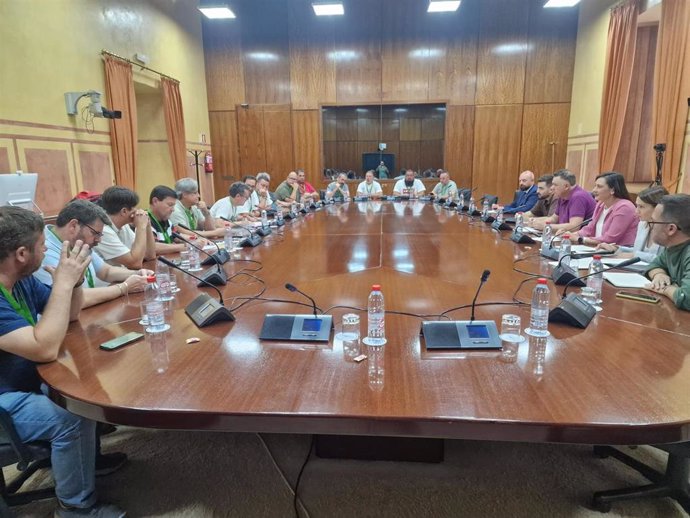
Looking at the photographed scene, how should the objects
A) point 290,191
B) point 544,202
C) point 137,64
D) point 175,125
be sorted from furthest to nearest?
point 175,125
point 290,191
point 137,64
point 544,202

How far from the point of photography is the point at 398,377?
3.63 feet

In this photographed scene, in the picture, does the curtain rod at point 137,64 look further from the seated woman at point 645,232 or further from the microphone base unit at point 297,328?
the seated woman at point 645,232

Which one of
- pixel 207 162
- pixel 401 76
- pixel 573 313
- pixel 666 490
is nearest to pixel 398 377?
pixel 573 313

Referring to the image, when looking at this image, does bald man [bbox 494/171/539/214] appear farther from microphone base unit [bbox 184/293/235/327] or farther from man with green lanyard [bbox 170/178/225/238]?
microphone base unit [bbox 184/293/235/327]

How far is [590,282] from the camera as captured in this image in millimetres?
1864

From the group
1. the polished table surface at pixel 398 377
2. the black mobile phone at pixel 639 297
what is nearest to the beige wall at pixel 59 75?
the polished table surface at pixel 398 377

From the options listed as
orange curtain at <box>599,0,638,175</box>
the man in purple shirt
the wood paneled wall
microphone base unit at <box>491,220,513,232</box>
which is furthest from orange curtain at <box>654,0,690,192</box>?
the wood paneled wall

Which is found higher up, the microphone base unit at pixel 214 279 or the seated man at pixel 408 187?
the seated man at pixel 408 187

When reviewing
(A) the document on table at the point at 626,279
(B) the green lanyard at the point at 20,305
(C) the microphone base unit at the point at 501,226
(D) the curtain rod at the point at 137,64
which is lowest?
(A) the document on table at the point at 626,279

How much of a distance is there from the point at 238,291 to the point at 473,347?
1.04m

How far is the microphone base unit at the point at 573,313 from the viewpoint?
1412mm

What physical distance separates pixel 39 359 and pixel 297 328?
0.72m

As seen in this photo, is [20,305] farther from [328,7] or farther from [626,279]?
[328,7]

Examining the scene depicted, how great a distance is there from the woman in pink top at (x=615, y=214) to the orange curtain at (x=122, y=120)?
5127mm
